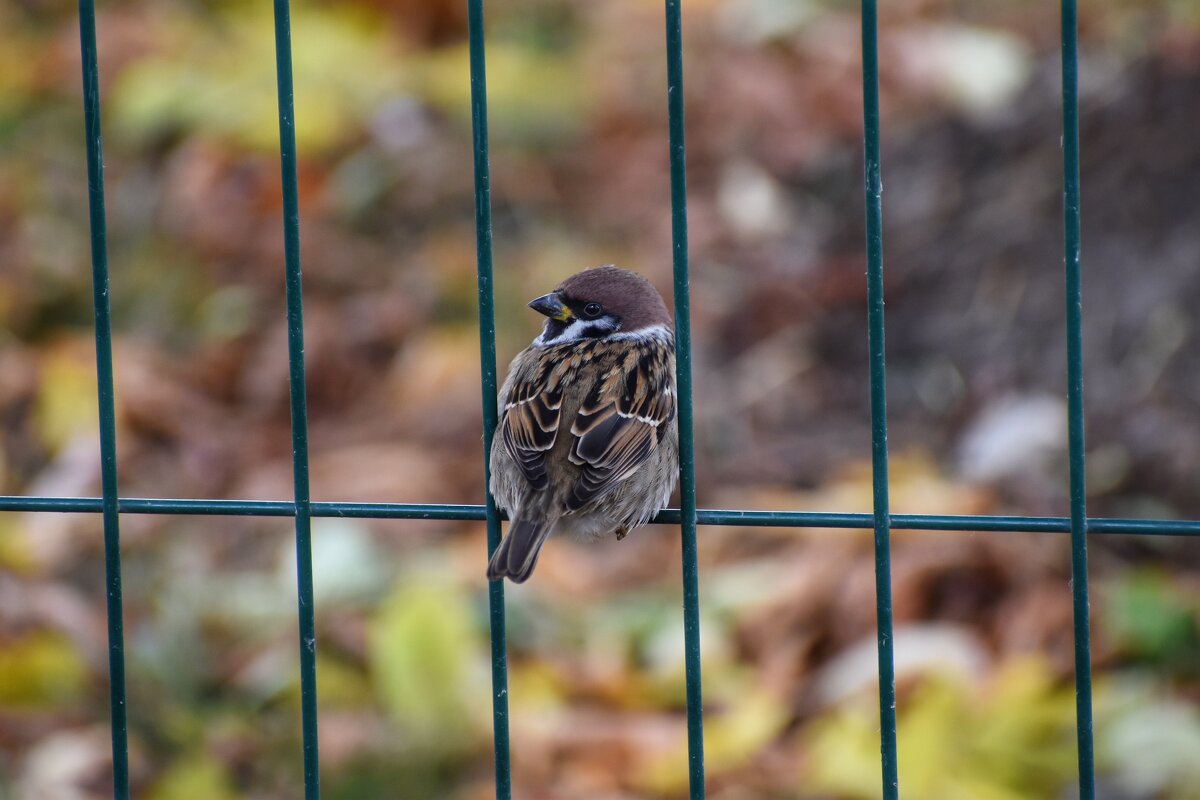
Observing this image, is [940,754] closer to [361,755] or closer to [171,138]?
[361,755]

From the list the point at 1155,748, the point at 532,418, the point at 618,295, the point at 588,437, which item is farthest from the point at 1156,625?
the point at 532,418

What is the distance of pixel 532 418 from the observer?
3.67 metres

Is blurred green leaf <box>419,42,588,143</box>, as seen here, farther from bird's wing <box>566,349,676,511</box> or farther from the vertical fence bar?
the vertical fence bar

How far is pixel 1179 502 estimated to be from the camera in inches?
214

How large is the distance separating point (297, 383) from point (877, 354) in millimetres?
1058

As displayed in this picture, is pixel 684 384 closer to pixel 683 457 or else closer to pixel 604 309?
pixel 683 457

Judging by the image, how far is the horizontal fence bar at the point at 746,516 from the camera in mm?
2782

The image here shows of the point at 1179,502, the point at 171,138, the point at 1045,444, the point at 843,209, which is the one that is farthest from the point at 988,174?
the point at 171,138

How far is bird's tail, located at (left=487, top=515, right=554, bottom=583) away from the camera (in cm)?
303

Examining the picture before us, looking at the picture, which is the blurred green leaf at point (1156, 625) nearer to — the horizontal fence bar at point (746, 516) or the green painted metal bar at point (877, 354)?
the horizontal fence bar at point (746, 516)

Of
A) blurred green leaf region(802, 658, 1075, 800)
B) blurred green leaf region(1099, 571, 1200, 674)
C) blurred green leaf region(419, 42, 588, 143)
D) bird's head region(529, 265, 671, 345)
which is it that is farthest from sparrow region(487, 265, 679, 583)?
blurred green leaf region(419, 42, 588, 143)

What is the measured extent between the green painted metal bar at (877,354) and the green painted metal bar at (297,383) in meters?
1.00

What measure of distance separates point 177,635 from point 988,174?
14.3 ft

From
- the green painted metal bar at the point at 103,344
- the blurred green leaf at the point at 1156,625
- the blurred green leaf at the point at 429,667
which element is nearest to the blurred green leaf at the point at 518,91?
the blurred green leaf at the point at 429,667
